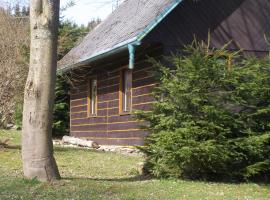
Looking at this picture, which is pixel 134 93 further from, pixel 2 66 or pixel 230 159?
pixel 230 159

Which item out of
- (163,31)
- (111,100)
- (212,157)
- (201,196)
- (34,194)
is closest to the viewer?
(34,194)

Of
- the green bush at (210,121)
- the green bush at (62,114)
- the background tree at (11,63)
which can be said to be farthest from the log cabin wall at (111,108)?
the green bush at (210,121)

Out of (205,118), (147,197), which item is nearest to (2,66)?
(205,118)

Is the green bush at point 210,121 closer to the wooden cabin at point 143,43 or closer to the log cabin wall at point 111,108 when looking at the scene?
the wooden cabin at point 143,43

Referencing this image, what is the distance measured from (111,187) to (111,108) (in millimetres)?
9592

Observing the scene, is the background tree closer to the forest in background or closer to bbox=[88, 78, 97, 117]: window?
the forest in background

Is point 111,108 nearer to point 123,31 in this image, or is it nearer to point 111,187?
point 123,31

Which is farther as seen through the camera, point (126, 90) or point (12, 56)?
point (126, 90)

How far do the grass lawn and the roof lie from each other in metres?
4.04

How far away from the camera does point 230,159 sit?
35.9 feet

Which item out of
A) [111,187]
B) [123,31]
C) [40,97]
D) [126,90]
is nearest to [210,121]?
[111,187]

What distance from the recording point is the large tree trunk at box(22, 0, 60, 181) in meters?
9.71

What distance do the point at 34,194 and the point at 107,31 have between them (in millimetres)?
12246

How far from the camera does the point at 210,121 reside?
10.9m
